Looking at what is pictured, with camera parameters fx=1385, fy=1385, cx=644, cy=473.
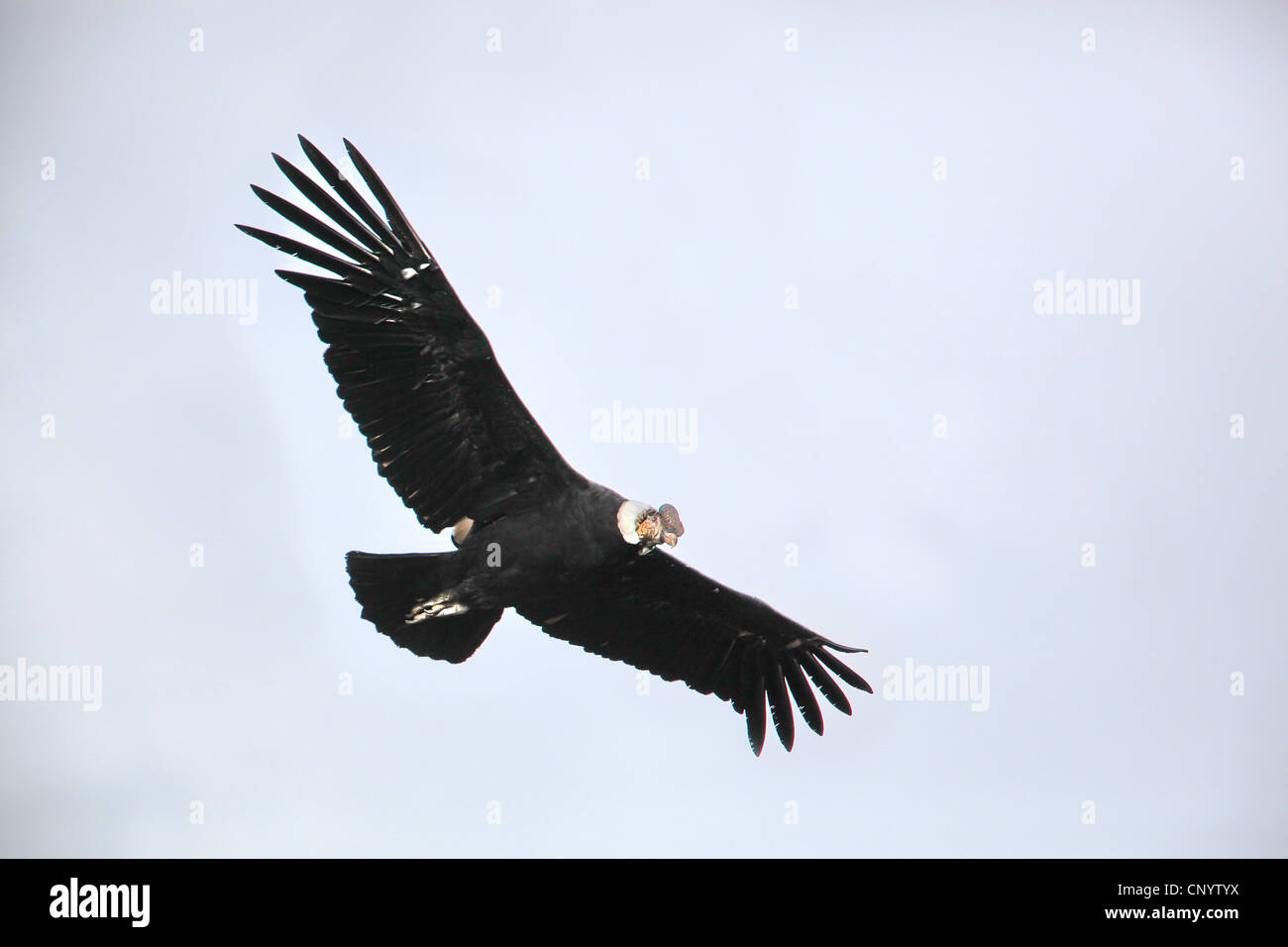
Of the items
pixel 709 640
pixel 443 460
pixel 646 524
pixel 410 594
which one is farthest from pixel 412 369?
pixel 709 640

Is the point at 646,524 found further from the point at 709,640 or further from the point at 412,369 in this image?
the point at 709,640

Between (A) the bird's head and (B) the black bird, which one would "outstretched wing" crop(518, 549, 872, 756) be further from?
(A) the bird's head

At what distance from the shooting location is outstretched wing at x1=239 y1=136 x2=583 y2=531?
12.0 meters

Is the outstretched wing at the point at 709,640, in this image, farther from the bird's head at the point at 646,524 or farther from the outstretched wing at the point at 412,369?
the outstretched wing at the point at 412,369

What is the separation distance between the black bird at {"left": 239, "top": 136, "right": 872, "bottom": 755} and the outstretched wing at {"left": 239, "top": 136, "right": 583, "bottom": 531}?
0.01 meters

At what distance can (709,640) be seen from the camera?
14.8 metres

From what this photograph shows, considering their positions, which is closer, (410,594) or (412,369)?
(412,369)

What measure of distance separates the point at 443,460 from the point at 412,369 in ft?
3.05

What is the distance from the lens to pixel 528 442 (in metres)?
12.7

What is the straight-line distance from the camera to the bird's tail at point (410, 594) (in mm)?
12664

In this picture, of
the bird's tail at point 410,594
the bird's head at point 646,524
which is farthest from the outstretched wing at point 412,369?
the bird's head at point 646,524

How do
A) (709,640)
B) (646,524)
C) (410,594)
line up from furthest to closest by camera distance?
(709,640) < (410,594) < (646,524)
